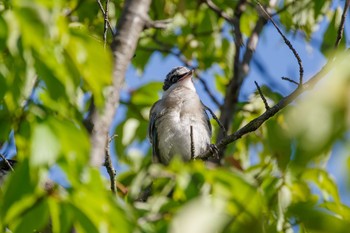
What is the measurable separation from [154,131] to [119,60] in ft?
6.35

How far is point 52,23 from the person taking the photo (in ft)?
5.68

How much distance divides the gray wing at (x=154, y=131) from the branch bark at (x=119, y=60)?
1510 mm

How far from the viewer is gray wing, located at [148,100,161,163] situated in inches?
229

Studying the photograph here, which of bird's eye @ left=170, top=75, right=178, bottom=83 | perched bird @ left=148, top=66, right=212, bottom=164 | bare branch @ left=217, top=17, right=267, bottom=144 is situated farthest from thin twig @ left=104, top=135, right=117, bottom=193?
bird's eye @ left=170, top=75, right=178, bottom=83

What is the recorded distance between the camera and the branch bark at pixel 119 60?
3701mm

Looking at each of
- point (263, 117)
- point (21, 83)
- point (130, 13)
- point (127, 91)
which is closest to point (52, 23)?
point (21, 83)

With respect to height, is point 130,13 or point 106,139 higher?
point 130,13

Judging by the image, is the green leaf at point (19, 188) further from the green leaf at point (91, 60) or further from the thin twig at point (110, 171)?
the thin twig at point (110, 171)

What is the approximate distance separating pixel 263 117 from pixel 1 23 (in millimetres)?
1679

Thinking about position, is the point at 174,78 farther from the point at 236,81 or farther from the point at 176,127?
the point at 176,127

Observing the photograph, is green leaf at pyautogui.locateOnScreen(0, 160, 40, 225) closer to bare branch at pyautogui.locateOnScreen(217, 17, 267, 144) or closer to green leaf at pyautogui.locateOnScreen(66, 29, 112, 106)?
green leaf at pyautogui.locateOnScreen(66, 29, 112, 106)

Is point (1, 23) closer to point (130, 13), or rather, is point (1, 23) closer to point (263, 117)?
point (263, 117)

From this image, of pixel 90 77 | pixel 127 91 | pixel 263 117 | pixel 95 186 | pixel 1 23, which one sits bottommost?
pixel 127 91

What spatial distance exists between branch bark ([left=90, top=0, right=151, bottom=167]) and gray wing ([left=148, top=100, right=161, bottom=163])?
151 centimetres
